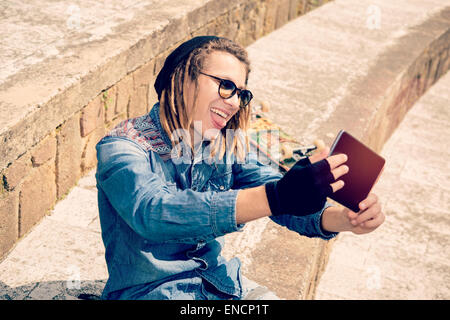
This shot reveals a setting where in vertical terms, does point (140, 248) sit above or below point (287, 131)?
above

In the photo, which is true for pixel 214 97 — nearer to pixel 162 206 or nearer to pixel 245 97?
pixel 245 97

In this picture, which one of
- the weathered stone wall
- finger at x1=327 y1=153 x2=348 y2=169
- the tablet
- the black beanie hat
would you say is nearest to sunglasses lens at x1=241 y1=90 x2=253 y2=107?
the black beanie hat

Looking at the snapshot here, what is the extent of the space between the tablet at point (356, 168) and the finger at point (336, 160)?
146 mm

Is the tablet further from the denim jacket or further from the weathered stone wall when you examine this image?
the weathered stone wall

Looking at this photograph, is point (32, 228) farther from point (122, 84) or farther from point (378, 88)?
point (378, 88)

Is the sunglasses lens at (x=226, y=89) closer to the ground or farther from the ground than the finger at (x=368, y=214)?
farther from the ground

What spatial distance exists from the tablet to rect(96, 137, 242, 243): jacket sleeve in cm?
41

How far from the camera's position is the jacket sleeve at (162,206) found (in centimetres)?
180

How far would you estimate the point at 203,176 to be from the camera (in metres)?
2.23

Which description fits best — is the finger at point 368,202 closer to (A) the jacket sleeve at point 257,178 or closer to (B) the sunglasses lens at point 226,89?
(A) the jacket sleeve at point 257,178

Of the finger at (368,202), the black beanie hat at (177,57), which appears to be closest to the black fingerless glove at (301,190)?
the finger at (368,202)

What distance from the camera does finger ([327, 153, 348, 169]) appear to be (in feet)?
5.94
